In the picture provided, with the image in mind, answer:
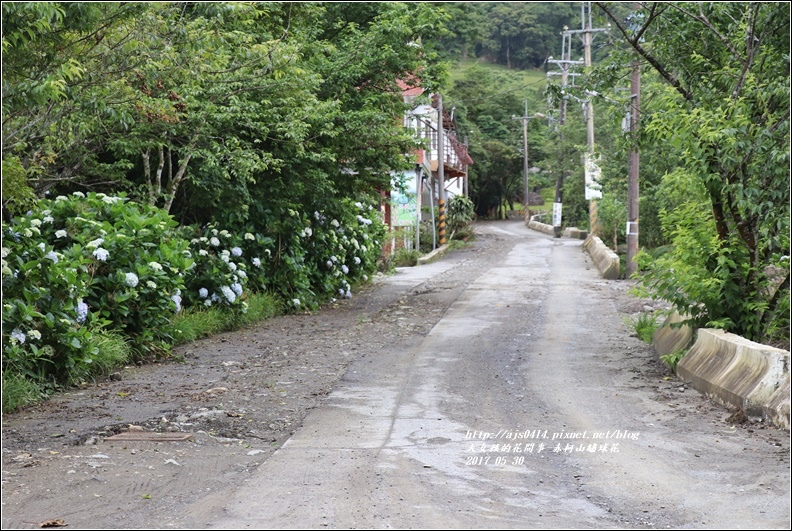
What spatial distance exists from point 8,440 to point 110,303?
13.5 ft

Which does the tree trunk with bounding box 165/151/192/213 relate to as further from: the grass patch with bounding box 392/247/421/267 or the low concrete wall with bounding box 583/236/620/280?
the grass patch with bounding box 392/247/421/267

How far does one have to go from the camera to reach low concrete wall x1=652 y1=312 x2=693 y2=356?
11625mm

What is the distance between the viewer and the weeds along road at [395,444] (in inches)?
233

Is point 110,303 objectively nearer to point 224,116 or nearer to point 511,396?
point 224,116

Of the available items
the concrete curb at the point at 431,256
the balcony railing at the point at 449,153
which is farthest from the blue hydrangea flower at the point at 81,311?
the balcony railing at the point at 449,153

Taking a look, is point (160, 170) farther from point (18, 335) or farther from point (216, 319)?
point (18, 335)

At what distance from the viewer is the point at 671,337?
40.7 feet

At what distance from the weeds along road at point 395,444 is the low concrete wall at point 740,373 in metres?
0.21

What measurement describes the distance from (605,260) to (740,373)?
1906 cm

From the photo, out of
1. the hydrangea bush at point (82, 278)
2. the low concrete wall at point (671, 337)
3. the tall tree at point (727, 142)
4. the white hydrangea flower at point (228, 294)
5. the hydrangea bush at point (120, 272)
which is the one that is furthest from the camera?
the white hydrangea flower at point (228, 294)

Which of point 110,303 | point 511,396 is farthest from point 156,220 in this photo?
point 511,396

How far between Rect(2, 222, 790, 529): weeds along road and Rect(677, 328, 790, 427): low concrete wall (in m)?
0.21

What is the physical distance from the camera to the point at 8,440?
310 inches

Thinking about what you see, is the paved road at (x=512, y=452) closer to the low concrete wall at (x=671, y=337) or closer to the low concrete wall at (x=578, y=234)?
the low concrete wall at (x=671, y=337)
